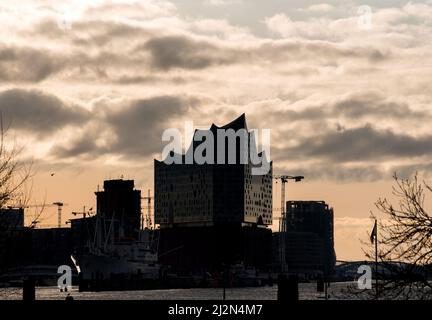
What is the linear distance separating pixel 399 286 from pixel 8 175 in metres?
16.8

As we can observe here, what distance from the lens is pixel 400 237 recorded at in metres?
30.0
